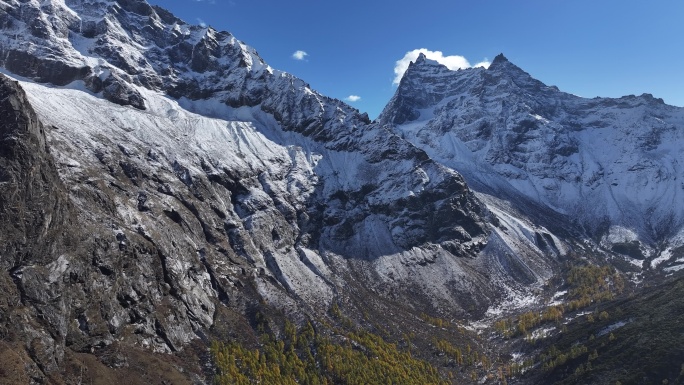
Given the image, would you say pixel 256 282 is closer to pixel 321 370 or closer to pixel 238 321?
pixel 238 321

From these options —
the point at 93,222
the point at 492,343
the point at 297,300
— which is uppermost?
the point at 93,222

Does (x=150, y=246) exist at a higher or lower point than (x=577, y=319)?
higher

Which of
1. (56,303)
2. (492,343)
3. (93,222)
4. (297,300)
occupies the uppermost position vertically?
(93,222)

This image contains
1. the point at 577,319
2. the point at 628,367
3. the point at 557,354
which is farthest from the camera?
the point at 577,319

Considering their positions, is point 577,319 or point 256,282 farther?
point 577,319

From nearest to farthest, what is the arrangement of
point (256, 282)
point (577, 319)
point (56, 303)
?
point (56, 303), point (256, 282), point (577, 319)

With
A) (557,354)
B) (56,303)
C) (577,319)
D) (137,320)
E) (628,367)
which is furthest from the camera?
(577,319)

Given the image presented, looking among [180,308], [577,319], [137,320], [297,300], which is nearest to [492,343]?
[577,319]

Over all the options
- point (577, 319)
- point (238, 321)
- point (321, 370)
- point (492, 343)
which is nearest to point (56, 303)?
point (238, 321)

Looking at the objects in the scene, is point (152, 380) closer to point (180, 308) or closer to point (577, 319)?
point (180, 308)
